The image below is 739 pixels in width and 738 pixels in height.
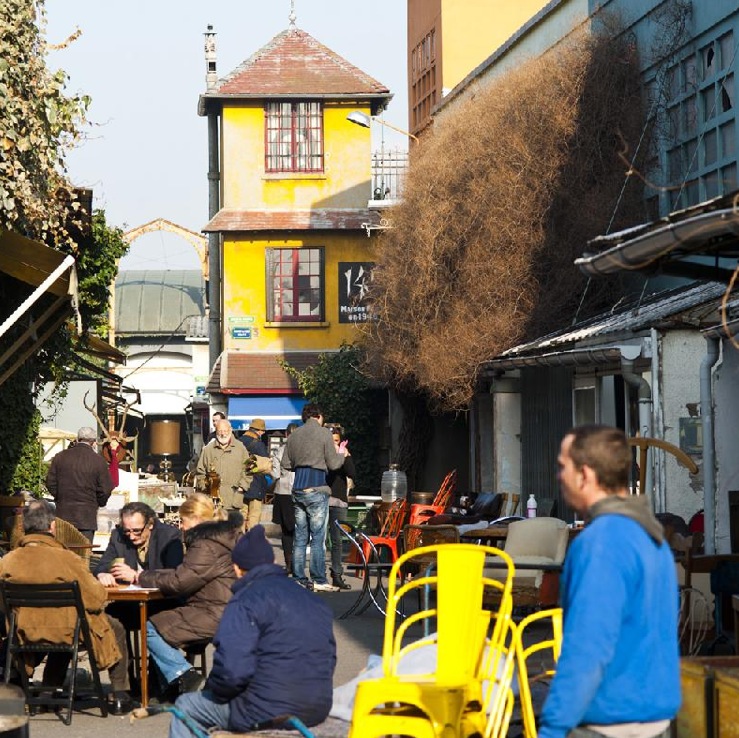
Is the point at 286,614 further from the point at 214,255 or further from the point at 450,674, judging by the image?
the point at 214,255

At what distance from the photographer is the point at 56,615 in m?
9.83

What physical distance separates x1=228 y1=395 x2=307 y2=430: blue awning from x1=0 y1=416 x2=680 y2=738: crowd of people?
86.9ft

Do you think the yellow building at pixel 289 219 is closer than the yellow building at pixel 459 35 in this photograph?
No

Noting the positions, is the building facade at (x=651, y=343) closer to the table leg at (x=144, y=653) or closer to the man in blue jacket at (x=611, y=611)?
the table leg at (x=144, y=653)

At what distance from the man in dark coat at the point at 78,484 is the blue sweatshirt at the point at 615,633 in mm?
12212

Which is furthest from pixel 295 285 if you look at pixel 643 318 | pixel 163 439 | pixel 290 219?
pixel 643 318

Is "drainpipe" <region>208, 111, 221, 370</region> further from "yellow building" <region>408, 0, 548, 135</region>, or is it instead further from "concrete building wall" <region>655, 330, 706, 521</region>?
"concrete building wall" <region>655, 330, 706, 521</region>

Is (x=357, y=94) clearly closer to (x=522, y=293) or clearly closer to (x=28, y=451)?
(x=522, y=293)

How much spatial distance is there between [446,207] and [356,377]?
1412cm

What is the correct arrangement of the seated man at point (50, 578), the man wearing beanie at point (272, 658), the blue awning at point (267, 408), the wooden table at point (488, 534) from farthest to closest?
1. the blue awning at point (267, 408)
2. the wooden table at point (488, 534)
3. the seated man at point (50, 578)
4. the man wearing beanie at point (272, 658)

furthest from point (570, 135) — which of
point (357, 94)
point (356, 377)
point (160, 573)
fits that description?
point (357, 94)

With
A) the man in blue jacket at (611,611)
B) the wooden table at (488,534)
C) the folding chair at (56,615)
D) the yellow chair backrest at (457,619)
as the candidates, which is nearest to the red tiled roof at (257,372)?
the wooden table at (488,534)

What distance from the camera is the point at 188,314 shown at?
69.7 meters

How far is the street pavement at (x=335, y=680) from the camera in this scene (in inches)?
374
